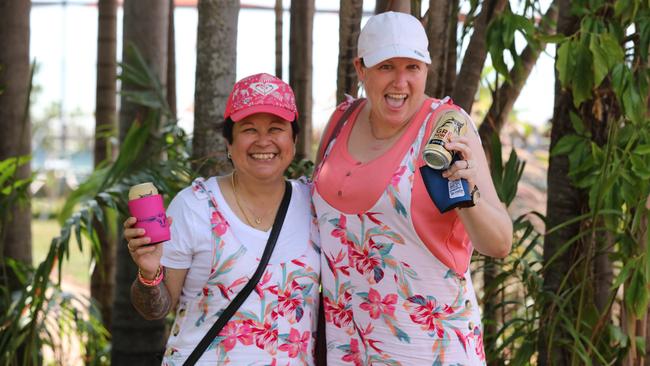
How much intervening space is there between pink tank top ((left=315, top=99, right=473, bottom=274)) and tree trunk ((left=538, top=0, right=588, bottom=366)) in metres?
1.29

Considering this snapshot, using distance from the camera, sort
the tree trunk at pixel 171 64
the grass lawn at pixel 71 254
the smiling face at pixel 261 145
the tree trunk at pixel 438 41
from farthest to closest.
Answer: the grass lawn at pixel 71 254
the tree trunk at pixel 171 64
the tree trunk at pixel 438 41
the smiling face at pixel 261 145

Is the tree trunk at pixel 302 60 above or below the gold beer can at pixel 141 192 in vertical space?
above

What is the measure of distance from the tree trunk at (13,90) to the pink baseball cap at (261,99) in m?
2.49

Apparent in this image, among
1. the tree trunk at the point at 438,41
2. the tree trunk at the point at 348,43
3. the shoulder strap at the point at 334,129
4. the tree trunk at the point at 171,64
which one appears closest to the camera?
the shoulder strap at the point at 334,129

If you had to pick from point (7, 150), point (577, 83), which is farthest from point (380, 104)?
point (7, 150)

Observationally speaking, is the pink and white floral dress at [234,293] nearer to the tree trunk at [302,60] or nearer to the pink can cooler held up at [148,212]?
the pink can cooler held up at [148,212]

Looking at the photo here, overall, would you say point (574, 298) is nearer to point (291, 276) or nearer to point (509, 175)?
A: point (509, 175)

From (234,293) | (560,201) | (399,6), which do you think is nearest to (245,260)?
(234,293)

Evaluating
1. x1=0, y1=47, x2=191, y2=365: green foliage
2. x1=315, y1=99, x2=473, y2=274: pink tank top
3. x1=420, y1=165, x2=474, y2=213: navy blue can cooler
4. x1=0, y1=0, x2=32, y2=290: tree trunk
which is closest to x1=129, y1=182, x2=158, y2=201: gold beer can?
x1=315, y1=99, x2=473, y2=274: pink tank top

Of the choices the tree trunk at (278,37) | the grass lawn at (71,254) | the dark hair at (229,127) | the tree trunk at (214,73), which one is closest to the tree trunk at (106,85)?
the tree trunk at (278,37)

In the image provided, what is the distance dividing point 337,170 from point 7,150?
9.08 ft

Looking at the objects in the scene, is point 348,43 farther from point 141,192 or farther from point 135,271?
point 135,271

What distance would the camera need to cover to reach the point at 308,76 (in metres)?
4.37

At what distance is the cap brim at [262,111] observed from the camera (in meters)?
2.51
